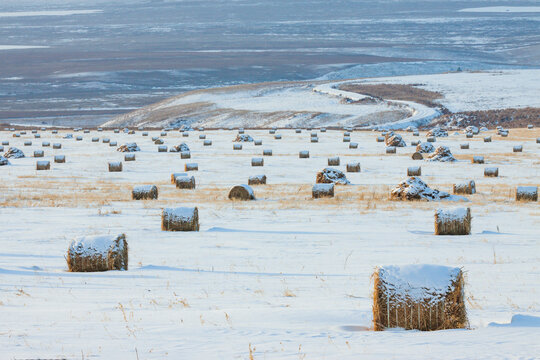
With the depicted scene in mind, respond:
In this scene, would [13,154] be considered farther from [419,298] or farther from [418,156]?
[419,298]

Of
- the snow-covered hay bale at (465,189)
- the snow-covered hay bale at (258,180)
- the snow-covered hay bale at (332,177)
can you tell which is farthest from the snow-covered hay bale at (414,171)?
the snow-covered hay bale at (465,189)

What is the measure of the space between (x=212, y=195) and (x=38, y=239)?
33.3ft

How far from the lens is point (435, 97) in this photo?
104m

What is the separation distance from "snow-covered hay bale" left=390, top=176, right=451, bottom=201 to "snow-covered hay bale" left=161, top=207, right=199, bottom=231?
8627 mm

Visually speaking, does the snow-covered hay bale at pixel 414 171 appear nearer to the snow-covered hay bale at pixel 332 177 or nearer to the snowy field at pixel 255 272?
the snowy field at pixel 255 272

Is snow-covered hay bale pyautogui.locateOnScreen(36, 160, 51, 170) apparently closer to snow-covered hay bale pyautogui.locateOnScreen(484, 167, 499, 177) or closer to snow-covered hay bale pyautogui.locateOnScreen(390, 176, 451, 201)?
snow-covered hay bale pyautogui.locateOnScreen(484, 167, 499, 177)

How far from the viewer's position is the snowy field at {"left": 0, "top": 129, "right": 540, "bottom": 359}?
7.80 m

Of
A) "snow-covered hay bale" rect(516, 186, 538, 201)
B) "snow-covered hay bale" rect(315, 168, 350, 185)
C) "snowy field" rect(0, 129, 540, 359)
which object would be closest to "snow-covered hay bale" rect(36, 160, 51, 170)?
"snowy field" rect(0, 129, 540, 359)

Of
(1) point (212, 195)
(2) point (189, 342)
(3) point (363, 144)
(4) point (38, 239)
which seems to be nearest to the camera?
(2) point (189, 342)

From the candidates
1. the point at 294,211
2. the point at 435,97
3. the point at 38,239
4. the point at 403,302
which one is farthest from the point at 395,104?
the point at 403,302

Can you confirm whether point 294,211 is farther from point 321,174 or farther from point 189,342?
point 189,342

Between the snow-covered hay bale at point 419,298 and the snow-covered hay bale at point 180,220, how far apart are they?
9.83m

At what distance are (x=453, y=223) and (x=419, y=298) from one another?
9.29 m

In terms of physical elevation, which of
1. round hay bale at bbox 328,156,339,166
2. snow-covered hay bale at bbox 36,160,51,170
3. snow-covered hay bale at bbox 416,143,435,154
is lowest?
round hay bale at bbox 328,156,339,166
